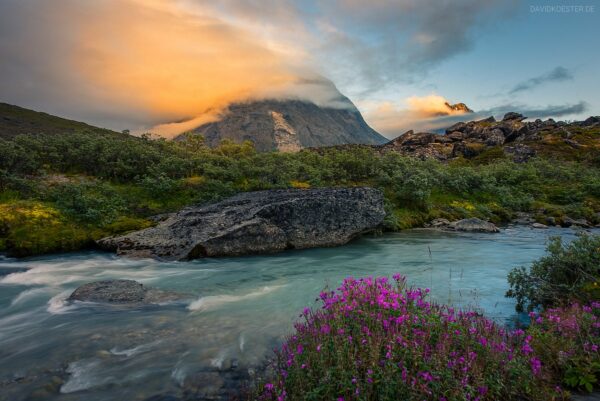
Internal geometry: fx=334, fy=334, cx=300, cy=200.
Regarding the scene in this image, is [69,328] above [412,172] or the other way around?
the other way around

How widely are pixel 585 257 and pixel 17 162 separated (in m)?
30.6

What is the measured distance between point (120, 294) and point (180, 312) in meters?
2.37

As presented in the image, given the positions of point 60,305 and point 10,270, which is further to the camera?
point 10,270

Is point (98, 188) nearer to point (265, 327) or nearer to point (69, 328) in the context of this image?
point (69, 328)

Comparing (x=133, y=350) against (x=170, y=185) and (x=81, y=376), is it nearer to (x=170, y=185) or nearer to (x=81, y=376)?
(x=81, y=376)

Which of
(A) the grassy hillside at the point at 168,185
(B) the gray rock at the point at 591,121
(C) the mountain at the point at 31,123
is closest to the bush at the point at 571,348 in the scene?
(A) the grassy hillside at the point at 168,185

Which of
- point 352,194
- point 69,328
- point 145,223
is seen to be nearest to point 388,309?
point 69,328

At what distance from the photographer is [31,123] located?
547 feet

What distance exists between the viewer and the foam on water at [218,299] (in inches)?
389

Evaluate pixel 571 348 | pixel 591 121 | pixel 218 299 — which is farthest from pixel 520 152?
pixel 571 348

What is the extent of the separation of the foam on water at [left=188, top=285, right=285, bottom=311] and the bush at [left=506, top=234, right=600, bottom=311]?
7464 mm

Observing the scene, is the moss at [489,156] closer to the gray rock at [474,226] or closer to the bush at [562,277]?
the gray rock at [474,226]

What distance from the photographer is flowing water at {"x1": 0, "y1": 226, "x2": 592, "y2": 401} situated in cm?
607

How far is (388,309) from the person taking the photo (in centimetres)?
552
